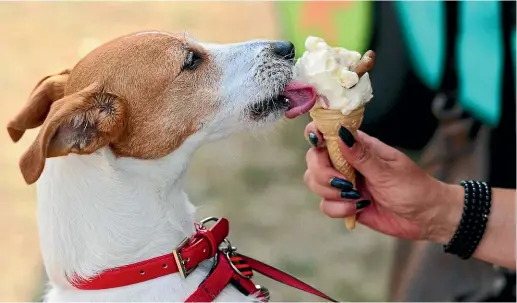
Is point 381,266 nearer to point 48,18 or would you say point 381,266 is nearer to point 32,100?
point 32,100

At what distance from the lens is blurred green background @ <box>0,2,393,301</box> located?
358 centimetres

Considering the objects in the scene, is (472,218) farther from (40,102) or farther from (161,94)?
(40,102)

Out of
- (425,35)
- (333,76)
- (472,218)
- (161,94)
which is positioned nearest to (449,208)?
(472,218)

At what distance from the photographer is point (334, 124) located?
1833 mm

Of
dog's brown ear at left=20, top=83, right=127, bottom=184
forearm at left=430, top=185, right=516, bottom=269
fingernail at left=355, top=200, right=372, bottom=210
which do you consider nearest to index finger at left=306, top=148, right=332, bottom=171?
fingernail at left=355, top=200, right=372, bottom=210

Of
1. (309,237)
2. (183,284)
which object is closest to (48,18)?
(309,237)

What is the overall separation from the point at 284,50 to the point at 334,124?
0.77 ft

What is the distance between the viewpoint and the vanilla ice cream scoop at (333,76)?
68.7 inches

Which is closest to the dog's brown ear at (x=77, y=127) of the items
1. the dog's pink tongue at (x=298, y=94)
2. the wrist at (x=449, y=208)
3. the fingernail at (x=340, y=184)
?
the dog's pink tongue at (x=298, y=94)

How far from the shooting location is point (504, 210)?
6.61 ft

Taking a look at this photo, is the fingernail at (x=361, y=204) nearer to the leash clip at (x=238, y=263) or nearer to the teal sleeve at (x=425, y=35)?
the leash clip at (x=238, y=263)

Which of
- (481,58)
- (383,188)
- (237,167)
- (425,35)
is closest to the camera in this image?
(383,188)

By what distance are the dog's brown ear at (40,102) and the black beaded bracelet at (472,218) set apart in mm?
1187

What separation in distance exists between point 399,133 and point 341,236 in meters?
1.06
